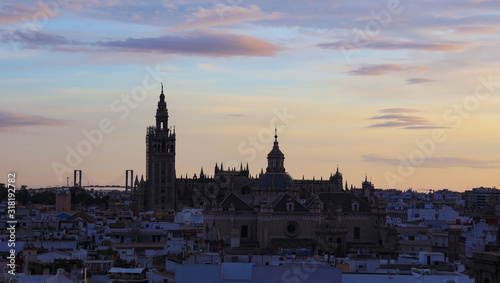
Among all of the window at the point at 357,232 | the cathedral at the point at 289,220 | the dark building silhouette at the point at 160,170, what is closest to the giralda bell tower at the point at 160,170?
the dark building silhouette at the point at 160,170

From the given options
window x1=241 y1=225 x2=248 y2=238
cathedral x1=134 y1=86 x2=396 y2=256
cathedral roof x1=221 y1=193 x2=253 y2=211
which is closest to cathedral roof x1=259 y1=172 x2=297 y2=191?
cathedral x1=134 y1=86 x2=396 y2=256

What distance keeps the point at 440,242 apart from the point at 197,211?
177 feet

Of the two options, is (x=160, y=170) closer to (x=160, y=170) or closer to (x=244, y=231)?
(x=160, y=170)

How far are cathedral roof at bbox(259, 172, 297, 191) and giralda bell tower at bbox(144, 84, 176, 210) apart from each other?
8395cm

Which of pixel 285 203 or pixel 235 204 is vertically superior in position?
pixel 285 203

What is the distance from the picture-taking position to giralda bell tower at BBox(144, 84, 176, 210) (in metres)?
185

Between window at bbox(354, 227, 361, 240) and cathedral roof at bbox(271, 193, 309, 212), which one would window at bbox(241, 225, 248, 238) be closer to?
cathedral roof at bbox(271, 193, 309, 212)

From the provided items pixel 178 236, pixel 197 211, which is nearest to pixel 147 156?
pixel 197 211

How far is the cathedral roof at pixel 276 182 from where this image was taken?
99500mm

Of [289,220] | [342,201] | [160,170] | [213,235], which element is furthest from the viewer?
[160,170]

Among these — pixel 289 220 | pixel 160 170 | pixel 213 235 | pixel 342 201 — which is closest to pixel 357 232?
pixel 342 201

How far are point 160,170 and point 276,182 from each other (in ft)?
283

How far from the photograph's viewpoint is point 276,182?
100188 mm

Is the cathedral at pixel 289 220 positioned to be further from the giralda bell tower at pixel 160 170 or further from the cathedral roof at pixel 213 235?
the giralda bell tower at pixel 160 170
